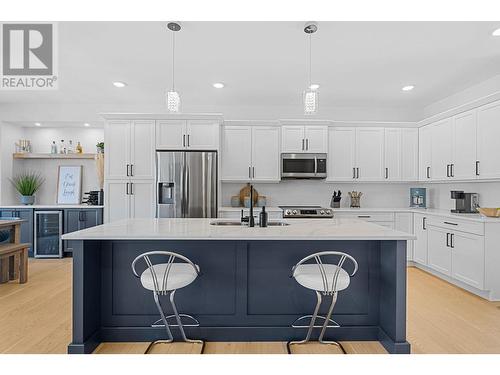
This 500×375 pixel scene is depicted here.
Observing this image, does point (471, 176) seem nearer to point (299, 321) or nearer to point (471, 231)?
point (471, 231)

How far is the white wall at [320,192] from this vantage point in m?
5.56

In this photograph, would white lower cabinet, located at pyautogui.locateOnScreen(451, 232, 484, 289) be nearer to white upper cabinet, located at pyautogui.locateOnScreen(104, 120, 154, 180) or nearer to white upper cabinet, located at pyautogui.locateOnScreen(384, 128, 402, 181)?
white upper cabinet, located at pyautogui.locateOnScreen(384, 128, 402, 181)

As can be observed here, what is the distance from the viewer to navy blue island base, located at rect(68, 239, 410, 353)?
8.21 feet

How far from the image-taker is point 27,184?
222 inches

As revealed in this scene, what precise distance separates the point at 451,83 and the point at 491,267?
249cm

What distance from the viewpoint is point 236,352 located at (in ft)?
7.67

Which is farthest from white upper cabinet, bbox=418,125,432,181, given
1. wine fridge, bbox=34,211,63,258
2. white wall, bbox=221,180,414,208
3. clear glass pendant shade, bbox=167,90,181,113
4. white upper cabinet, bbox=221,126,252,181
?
wine fridge, bbox=34,211,63,258

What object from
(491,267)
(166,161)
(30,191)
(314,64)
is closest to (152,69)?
(166,161)

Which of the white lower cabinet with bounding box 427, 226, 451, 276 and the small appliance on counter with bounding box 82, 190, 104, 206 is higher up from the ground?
the small appliance on counter with bounding box 82, 190, 104, 206

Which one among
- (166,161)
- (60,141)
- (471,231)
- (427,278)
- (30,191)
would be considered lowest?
(427,278)

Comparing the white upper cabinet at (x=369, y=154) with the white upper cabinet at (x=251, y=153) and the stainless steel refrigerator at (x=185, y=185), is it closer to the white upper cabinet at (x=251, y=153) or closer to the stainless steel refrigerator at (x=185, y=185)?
the white upper cabinet at (x=251, y=153)

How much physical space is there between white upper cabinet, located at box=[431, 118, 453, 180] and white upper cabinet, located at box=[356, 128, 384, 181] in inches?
29.4

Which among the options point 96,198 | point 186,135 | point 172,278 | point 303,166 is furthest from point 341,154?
point 96,198

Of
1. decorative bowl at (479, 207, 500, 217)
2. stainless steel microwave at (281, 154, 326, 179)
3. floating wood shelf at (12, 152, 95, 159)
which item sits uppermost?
floating wood shelf at (12, 152, 95, 159)
